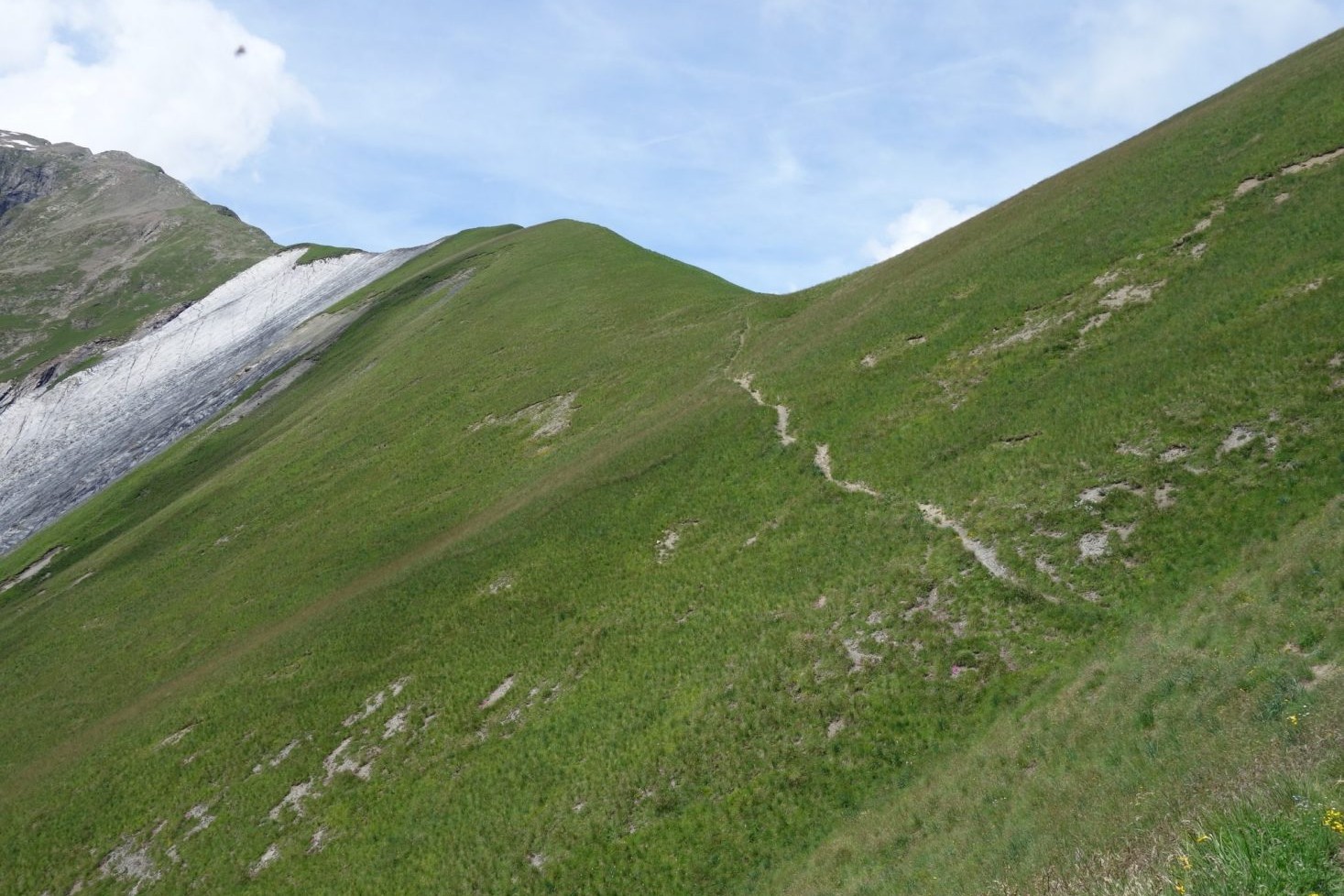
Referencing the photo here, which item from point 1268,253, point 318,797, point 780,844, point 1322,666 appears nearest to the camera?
point 1322,666

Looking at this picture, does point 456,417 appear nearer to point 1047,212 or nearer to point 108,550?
point 108,550

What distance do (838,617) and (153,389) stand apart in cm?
14201

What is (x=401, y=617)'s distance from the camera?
156ft

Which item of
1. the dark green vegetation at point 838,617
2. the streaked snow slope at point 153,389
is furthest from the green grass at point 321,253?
the dark green vegetation at point 838,617

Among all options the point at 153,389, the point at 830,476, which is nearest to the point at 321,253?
the point at 153,389

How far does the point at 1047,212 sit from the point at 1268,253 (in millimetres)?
24181

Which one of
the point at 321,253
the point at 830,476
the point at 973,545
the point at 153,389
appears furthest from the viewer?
the point at 321,253

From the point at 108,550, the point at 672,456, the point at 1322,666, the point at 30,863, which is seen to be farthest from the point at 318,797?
the point at 108,550

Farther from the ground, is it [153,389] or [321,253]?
[321,253]

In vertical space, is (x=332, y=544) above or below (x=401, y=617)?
above

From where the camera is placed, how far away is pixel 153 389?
135875mm

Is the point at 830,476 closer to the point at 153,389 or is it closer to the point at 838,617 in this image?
the point at 838,617

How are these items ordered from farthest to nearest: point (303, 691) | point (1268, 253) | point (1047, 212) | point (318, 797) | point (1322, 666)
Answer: point (1047, 212)
point (303, 691)
point (1268, 253)
point (318, 797)
point (1322, 666)

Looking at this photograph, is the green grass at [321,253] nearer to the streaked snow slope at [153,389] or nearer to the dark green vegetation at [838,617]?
the streaked snow slope at [153,389]
